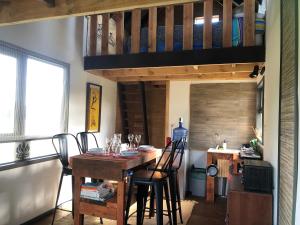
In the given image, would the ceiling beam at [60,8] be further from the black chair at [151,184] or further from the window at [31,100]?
the black chair at [151,184]

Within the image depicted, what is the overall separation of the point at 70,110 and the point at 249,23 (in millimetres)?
2806

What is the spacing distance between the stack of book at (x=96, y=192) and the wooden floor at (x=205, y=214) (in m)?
0.91

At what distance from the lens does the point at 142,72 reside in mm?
4344

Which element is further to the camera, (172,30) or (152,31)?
(152,31)

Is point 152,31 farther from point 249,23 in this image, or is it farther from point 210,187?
point 210,187

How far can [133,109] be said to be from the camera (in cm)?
562

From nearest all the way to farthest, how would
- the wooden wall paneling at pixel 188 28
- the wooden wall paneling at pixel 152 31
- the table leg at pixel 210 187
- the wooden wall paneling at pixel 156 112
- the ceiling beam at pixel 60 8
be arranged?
the ceiling beam at pixel 60 8, the wooden wall paneling at pixel 188 28, the wooden wall paneling at pixel 152 31, the table leg at pixel 210 187, the wooden wall paneling at pixel 156 112

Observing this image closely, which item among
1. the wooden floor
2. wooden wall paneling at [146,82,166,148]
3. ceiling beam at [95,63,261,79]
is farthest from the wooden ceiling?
the wooden floor

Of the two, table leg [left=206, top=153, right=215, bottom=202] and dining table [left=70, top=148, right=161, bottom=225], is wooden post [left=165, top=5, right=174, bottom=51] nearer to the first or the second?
dining table [left=70, top=148, right=161, bottom=225]

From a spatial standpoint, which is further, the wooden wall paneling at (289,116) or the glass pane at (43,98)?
the glass pane at (43,98)

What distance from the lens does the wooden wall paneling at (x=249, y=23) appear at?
3406 mm

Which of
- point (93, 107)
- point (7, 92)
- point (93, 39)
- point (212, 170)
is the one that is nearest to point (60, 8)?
point (7, 92)

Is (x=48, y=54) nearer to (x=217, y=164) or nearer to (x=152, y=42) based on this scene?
(x=152, y=42)

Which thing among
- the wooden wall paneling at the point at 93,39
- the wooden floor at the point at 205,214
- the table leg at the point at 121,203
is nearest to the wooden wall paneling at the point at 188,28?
the wooden wall paneling at the point at 93,39
